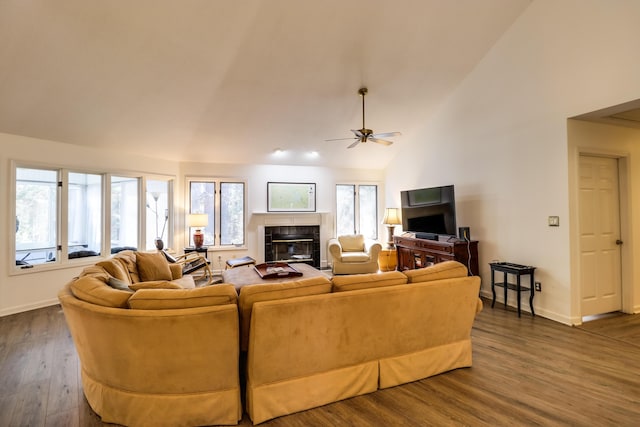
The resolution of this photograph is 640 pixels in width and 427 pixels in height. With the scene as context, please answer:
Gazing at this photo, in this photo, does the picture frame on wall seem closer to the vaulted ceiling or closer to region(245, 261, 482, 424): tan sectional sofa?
the vaulted ceiling

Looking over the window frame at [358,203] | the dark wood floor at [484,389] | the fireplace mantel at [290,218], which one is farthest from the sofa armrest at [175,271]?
the window frame at [358,203]

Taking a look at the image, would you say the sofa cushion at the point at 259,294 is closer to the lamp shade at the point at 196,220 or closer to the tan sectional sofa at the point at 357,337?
the tan sectional sofa at the point at 357,337

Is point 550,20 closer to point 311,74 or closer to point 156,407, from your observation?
point 311,74

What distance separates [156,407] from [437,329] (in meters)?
2.06

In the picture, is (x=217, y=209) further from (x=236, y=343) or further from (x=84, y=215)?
(x=236, y=343)

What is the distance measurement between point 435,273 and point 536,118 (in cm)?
283

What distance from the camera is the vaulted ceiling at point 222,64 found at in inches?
125

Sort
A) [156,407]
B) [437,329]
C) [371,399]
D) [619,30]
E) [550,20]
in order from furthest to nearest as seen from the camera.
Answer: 1. [550,20]
2. [619,30]
3. [437,329]
4. [371,399]
5. [156,407]

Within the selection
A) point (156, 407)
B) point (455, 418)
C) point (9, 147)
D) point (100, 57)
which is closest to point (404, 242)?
point (455, 418)

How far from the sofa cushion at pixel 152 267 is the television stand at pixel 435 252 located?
13.2 feet

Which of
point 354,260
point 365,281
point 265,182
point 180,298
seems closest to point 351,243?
point 354,260

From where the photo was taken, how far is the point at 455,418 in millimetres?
1996

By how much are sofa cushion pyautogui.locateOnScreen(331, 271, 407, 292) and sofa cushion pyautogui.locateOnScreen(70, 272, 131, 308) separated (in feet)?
4.55

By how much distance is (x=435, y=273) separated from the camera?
2.50 m
